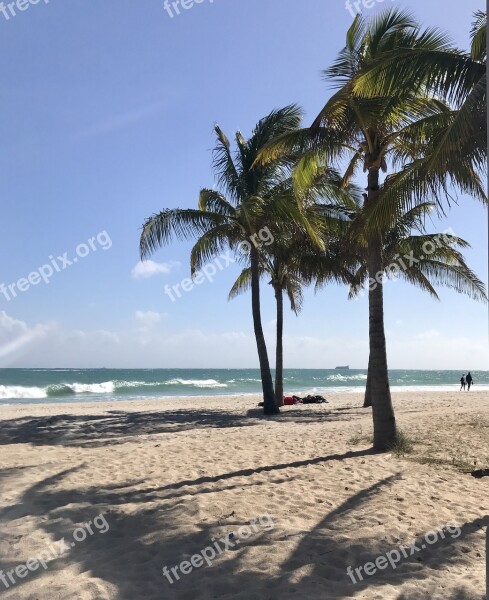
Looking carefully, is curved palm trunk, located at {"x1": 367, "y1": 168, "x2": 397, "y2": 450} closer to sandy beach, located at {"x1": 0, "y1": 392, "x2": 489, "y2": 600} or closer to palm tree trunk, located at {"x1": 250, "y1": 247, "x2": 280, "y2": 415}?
sandy beach, located at {"x1": 0, "y1": 392, "x2": 489, "y2": 600}

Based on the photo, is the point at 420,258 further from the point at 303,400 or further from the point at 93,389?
the point at 93,389

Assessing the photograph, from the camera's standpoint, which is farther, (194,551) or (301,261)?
(301,261)

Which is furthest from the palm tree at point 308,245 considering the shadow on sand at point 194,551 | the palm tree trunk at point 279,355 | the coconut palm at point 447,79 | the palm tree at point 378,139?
the shadow on sand at point 194,551

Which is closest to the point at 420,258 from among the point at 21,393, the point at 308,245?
the point at 308,245

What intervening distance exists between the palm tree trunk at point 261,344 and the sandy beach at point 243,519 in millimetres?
6385

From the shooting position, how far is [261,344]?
16.8m

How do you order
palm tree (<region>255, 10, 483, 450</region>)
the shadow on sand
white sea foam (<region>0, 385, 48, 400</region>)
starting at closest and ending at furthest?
the shadow on sand, palm tree (<region>255, 10, 483, 450</region>), white sea foam (<region>0, 385, 48, 400</region>)

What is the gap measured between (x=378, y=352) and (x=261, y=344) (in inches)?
316

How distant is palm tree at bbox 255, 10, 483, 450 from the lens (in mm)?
7848

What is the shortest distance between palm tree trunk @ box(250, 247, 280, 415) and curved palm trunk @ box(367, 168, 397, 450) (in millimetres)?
7519

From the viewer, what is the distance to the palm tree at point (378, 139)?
7.85 metres

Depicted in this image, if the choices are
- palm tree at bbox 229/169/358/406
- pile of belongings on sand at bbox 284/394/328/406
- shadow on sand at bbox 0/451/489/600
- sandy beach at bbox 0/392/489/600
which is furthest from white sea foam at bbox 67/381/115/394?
shadow on sand at bbox 0/451/489/600

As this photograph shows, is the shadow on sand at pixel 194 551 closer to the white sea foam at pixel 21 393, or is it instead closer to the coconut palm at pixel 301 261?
the coconut palm at pixel 301 261

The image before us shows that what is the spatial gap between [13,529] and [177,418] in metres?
9.68
